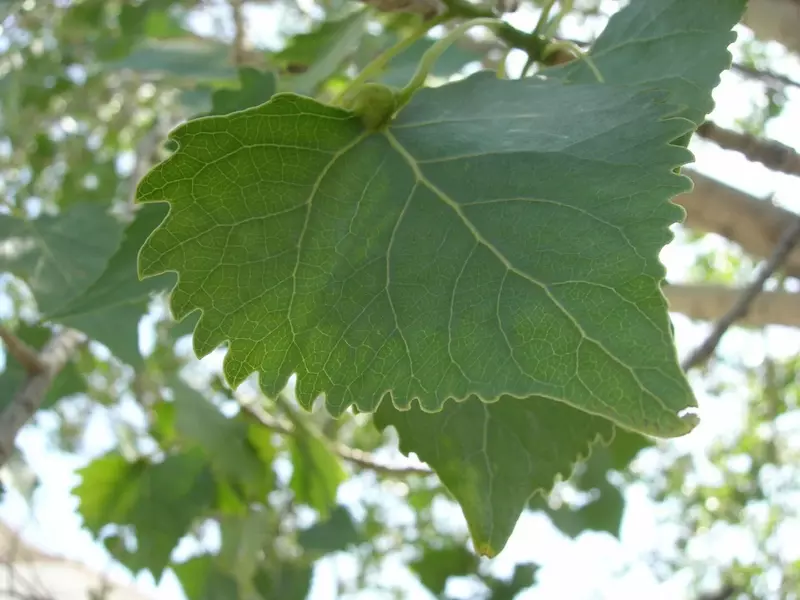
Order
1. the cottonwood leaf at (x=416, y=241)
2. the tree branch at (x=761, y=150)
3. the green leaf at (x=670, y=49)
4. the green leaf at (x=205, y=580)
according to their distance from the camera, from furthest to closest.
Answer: the green leaf at (x=205, y=580), the tree branch at (x=761, y=150), the green leaf at (x=670, y=49), the cottonwood leaf at (x=416, y=241)

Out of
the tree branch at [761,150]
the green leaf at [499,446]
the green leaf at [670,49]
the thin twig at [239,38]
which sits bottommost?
the thin twig at [239,38]

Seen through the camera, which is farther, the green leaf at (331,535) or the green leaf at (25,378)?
the green leaf at (331,535)

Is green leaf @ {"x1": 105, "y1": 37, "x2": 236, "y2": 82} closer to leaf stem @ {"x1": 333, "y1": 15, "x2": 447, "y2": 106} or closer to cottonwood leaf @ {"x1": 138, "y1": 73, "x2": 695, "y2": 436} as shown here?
leaf stem @ {"x1": 333, "y1": 15, "x2": 447, "y2": 106}

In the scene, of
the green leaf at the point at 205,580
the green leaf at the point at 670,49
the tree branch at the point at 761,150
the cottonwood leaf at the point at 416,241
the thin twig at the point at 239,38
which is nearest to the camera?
the cottonwood leaf at the point at 416,241

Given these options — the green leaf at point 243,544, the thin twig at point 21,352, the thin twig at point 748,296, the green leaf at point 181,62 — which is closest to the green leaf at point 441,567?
the green leaf at point 243,544

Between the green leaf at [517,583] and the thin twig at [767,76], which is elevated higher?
the thin twig at [767,76]

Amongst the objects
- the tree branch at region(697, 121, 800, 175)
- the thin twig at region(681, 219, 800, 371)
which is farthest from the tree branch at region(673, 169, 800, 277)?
the tree branch at region(697, 121, 800, 175)

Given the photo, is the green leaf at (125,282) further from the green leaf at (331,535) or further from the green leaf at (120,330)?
the green leaf at (331,535)

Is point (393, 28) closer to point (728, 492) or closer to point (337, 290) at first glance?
point (337, 290)
